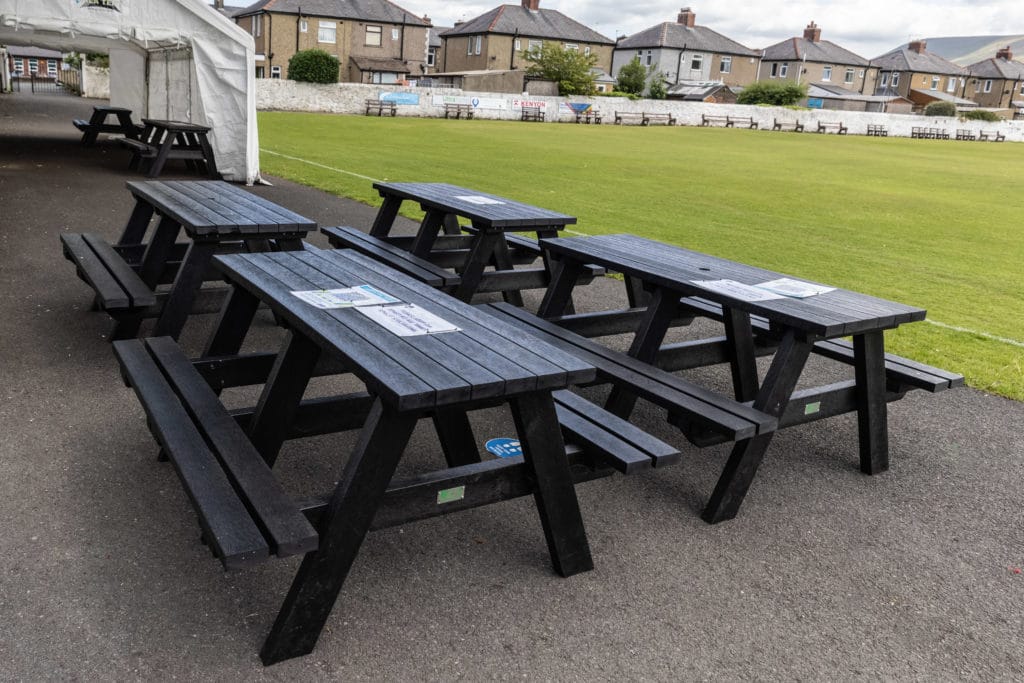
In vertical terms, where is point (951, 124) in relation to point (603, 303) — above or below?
above

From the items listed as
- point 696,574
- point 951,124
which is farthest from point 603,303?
point 951,124

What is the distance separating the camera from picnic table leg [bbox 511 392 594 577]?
278cm

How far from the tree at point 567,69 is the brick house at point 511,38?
29.7 feet

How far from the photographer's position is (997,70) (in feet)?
334

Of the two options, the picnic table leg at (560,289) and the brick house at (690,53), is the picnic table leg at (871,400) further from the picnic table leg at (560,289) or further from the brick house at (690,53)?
the brick house at (690,53)

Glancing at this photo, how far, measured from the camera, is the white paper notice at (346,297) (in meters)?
3.16

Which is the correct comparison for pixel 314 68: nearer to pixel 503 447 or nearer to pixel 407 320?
pixel 503 447

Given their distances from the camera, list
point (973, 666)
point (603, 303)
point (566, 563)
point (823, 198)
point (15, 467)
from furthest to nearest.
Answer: point (823, 198)
point (603, 303)
point (15, 467)
point (566, 563)
point (973, 666)

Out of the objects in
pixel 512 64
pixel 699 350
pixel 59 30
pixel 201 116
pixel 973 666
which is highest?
pixel 512 64

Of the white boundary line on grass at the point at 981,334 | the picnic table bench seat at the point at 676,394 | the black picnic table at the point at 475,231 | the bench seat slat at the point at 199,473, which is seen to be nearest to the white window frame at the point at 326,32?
the black picnic table at the point at 475,231

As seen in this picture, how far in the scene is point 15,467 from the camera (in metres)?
3.46

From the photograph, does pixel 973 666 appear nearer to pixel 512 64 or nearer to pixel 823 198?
pixel 823 198

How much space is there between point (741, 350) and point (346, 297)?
2162 mm

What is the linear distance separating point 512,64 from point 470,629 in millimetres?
68788
